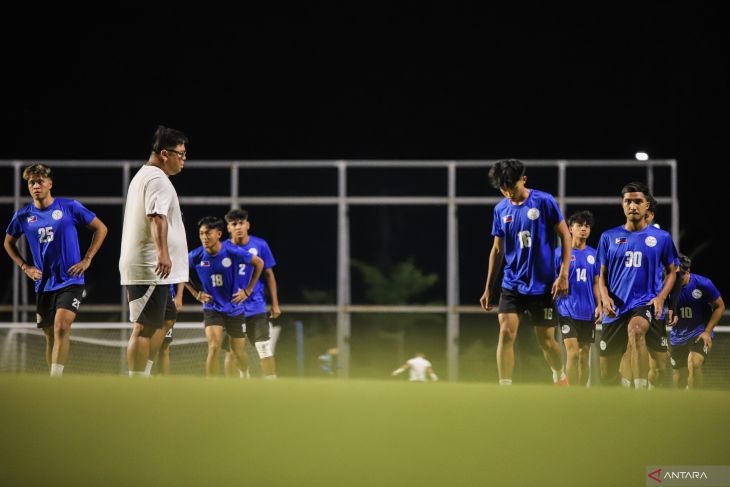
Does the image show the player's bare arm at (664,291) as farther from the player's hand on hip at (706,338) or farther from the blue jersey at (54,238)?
the blue jersey at (54,238)

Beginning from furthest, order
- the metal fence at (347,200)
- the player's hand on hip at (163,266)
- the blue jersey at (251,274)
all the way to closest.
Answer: the metal fence at (347,200) → the blue jersey at (251,274) → the player's hand on hip at (163,266)

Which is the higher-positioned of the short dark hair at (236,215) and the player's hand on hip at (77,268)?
the short dark hair at (236,215)

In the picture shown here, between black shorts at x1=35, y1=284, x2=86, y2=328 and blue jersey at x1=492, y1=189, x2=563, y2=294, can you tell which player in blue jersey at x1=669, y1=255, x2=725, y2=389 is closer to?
blue jersey at x1=492, y1=189, x2=563, y2=294

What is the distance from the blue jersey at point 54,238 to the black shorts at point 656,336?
13.8ft

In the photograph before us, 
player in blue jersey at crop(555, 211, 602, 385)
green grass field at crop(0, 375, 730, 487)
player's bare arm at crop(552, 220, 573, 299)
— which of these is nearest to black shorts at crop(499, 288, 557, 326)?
player's bare arm at crop(552, 220, 573, 299)

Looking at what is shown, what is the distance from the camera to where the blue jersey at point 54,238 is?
6.34 metres

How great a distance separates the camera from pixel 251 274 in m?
8.21

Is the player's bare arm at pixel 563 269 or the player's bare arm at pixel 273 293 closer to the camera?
the player's bare arm at pixel 563 269

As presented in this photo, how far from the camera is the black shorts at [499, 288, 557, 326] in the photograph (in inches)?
228

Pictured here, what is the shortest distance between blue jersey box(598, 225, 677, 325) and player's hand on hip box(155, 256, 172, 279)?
3.35 metres
